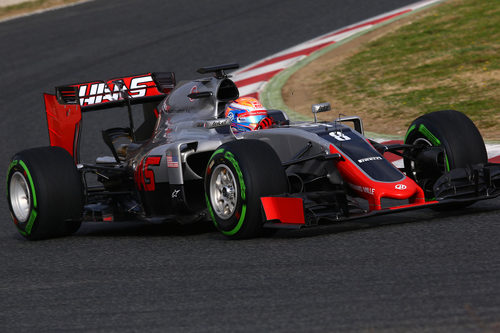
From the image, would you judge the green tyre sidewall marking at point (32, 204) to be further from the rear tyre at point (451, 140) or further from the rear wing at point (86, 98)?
the rear tyre at point (451, 140)

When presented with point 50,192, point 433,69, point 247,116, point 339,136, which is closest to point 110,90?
point 50,192

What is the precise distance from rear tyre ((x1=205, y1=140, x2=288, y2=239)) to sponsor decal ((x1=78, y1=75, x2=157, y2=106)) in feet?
8.23

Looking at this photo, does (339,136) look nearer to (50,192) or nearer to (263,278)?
(263,278)

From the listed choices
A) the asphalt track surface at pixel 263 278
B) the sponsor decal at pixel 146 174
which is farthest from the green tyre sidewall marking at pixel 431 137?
the sponsor decal at pixel 146 174

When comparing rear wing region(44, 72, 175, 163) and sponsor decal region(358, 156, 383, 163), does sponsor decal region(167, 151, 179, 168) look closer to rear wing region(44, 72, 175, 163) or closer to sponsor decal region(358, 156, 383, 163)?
sponsor decal region(358, 156, 383, 163)

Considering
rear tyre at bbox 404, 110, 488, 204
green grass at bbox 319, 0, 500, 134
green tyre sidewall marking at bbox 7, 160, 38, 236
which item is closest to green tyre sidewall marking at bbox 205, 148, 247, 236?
rear tyre at bbox 404, 110, 488, 204

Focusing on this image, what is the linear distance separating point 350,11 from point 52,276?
1281 cm

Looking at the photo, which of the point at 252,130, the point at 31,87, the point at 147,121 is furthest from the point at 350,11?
the point at 252,130

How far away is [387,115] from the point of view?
38.5 ft

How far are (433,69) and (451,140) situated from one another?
667 centimetres

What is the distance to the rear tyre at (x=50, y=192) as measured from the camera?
7.66 metres

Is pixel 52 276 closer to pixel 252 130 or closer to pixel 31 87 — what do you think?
pixel 252 130

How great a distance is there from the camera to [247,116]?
7.43 metres

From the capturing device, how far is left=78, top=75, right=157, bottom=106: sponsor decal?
9.00 metres
